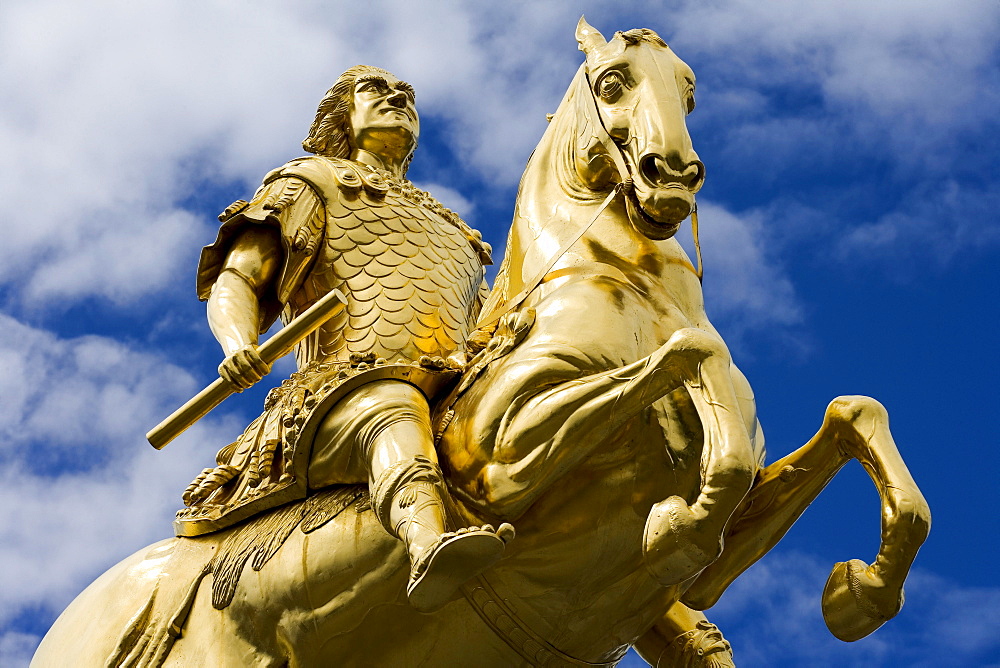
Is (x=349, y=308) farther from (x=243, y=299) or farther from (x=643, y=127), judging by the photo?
(x=643, y=127)

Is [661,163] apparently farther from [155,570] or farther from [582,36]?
[155,570]

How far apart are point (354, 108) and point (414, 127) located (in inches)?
9.9

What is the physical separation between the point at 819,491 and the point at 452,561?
1.46 metres

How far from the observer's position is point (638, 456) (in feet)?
17.2

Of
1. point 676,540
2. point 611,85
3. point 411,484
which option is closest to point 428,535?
point 411,484

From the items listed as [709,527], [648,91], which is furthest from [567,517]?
[648,91]

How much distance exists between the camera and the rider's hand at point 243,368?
18.0 ft

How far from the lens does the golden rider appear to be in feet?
17.6

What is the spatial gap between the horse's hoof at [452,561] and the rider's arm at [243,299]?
1155 millimetres

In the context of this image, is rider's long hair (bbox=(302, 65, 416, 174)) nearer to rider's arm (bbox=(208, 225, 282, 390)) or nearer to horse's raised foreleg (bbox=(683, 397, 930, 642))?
rider's arm (bbox=(208, 225, 282, 390))

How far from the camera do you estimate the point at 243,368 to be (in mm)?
5500

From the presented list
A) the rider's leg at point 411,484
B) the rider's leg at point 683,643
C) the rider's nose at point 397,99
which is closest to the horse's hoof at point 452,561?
the rider's leg at point 411,484

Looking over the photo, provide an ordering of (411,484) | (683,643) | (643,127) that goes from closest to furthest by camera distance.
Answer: (411,484)
(643,127)
(683,643)

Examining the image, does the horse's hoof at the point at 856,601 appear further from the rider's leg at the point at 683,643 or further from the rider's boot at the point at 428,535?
the rider's boot at the point at 428,535
